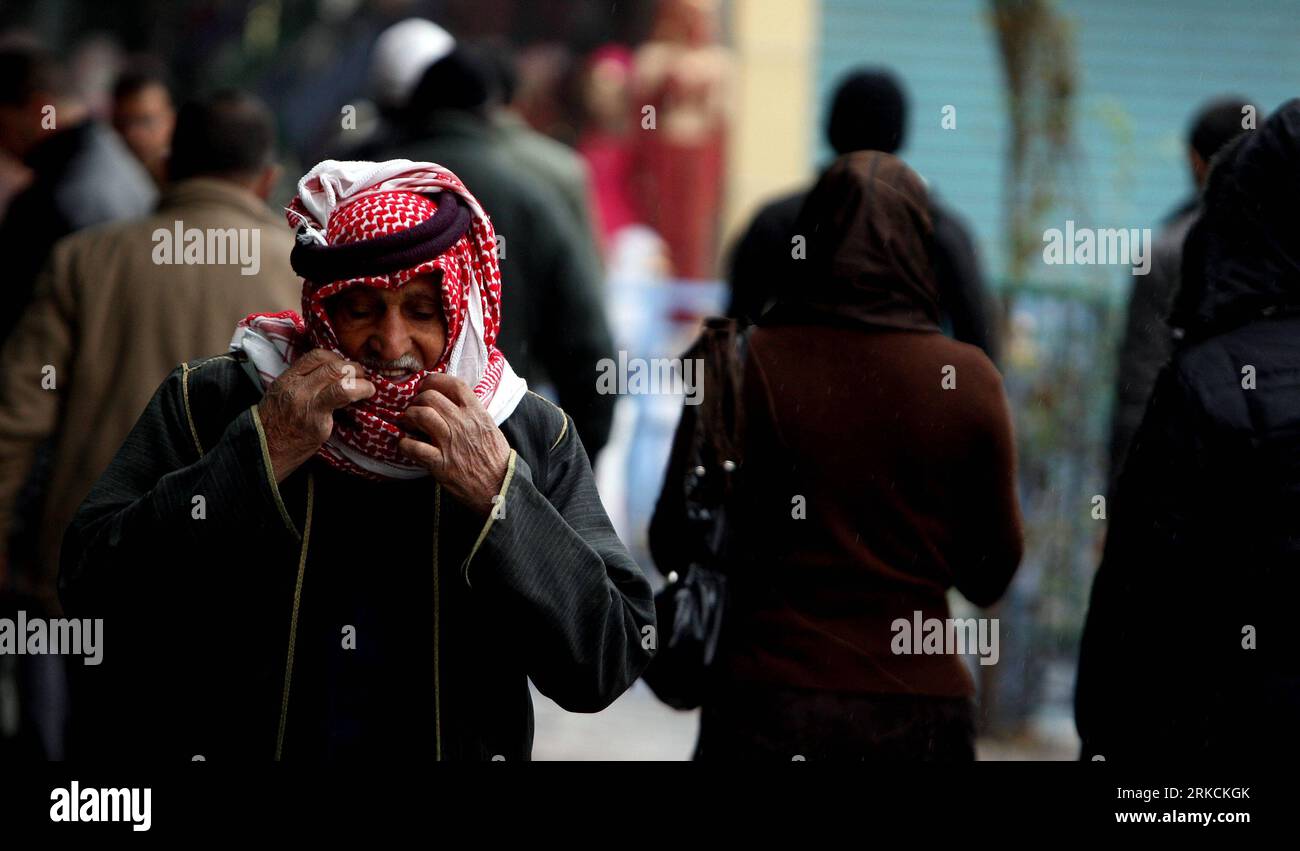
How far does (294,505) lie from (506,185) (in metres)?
2.52

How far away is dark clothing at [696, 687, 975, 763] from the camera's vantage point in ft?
11.6

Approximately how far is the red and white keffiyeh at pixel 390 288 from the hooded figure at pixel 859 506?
0.98 m

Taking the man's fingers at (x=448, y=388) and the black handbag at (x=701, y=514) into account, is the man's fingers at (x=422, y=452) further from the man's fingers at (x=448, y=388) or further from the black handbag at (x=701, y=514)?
the black handbag at (x=701, y=514)

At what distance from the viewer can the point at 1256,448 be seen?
3.14 meters

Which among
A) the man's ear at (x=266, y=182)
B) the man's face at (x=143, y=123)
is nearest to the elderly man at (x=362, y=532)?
the man's ear at (x=266, y=182)

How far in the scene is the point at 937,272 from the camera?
496 centimetres

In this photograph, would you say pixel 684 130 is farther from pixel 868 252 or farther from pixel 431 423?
pixel 431 423

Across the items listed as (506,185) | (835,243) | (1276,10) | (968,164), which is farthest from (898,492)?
(1276,10)

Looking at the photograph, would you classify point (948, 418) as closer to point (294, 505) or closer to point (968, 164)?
point (294, 505)

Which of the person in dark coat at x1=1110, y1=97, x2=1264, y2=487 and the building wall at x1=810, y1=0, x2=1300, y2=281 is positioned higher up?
the building wall at x1=810, y1=0, x2=1300, y2=281

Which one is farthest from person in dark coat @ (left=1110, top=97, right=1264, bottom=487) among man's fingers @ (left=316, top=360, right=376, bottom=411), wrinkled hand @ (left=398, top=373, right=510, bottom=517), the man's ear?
man's fingers @ (left=316, top=360, right=376, bottom=411)

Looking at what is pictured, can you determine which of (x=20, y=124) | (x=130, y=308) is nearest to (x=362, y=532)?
(x=130, y=308)

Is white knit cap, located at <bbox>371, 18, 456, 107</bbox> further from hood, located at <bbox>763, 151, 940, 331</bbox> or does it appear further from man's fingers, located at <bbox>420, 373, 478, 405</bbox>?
man's fingers, located at <bbox>420, 373, 478, 405</bbox>
